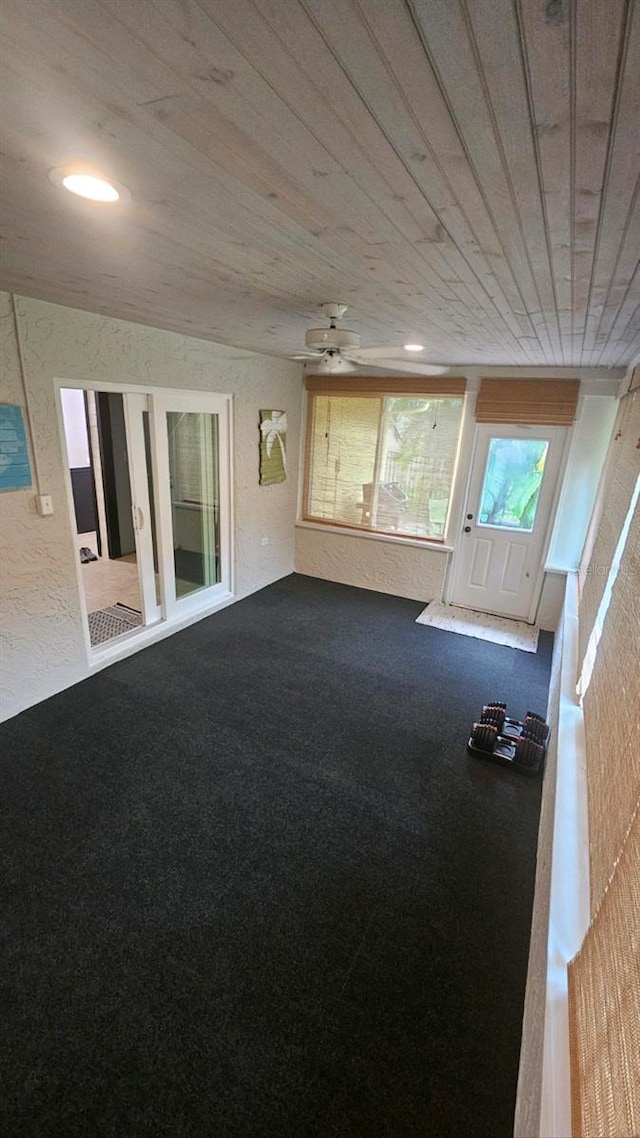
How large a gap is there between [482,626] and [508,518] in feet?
3.49

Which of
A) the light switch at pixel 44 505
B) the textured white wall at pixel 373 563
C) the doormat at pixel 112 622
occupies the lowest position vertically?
the doormat at pixel 112 622

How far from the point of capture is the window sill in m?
4.71

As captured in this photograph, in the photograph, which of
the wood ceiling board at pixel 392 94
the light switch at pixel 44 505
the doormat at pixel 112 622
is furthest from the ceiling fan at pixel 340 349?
the doormat at pixel 112 622

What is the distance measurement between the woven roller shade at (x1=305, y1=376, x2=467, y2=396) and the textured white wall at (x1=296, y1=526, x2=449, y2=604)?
58.5 inches

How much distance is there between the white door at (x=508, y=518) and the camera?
13.8 ft

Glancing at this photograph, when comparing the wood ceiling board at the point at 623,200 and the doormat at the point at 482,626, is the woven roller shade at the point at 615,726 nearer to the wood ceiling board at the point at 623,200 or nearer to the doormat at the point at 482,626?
the wood ceiling board at the point at 623,200

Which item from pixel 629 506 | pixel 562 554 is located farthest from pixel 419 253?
pixel 562 554

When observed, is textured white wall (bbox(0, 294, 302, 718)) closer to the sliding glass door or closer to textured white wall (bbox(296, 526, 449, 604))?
the sliding glass door

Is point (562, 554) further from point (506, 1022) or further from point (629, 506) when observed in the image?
point (506, 1022)

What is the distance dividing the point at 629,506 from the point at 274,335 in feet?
7.87

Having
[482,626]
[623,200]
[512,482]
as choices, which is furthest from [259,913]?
[512,482]

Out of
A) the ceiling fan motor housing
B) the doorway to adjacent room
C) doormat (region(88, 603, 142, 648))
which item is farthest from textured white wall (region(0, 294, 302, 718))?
the ceiling fan motor housing

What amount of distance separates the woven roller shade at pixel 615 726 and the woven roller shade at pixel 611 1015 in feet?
0.40

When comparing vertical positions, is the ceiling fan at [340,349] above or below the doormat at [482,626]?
above
